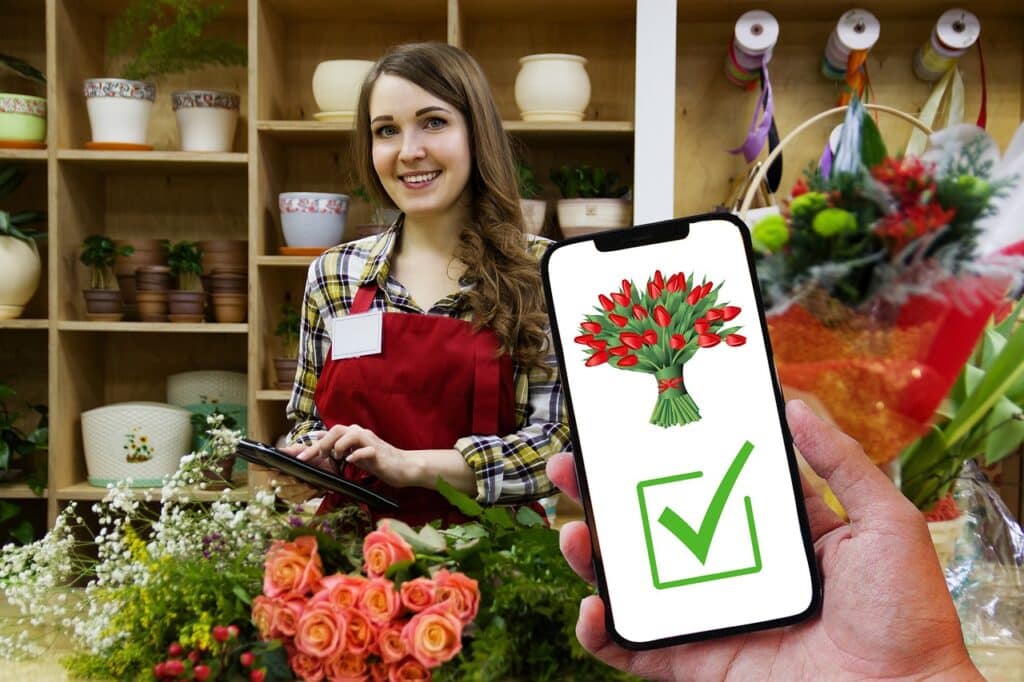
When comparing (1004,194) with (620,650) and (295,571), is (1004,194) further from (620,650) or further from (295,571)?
(295,571)

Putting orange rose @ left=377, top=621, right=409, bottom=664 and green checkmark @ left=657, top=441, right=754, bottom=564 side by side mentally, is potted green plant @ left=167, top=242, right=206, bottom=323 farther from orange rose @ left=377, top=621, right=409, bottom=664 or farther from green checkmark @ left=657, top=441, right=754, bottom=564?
green checkmark @ left=657, top=441, right=754, bottom=564

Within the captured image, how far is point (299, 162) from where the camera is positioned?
2.72 m

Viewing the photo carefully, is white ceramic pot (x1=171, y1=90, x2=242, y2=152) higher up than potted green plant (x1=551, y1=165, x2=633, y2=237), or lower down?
higher up

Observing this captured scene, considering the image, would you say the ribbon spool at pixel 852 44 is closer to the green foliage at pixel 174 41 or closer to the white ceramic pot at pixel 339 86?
the white ceramic pot at pixel 339 86

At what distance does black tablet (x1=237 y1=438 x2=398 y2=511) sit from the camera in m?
0.93

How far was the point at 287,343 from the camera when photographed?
2.54m

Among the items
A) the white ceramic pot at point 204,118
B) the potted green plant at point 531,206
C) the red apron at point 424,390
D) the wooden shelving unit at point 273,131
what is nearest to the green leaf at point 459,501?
the red apron at point 424,390

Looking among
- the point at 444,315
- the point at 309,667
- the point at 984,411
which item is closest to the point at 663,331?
the point at 984,411

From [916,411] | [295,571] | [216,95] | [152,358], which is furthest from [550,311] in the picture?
[152,358]

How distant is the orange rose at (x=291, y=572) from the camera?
2.69ft

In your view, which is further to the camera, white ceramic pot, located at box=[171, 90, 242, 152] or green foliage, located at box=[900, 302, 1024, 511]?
white ceramic pot, located at box=[171, 90, 242, 152]

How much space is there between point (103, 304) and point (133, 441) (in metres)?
0.38

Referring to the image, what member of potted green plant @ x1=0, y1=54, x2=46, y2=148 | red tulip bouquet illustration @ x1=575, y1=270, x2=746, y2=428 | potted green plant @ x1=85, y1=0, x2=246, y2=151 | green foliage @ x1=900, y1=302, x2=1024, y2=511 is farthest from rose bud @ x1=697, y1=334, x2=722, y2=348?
potted green plant @ x1=0, y1=54, x2=46, y2=148

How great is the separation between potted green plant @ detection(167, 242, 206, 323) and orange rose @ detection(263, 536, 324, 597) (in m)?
1.77
